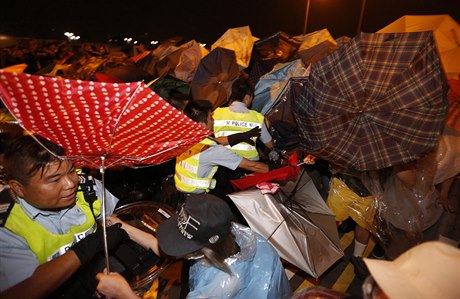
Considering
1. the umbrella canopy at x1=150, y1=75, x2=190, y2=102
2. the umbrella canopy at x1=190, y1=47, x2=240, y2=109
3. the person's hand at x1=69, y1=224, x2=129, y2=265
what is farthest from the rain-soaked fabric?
the umbrella canopy at x1=190, y1=47, x2=240, y2=109

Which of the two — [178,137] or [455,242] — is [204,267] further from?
[455,242]

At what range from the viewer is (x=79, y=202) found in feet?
7.47

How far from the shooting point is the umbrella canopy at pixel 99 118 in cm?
129

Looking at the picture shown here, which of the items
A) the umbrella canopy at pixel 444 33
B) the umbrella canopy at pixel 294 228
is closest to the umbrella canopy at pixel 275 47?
the umbrella canopy at pixel 444 33

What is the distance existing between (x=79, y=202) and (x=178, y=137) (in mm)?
1125

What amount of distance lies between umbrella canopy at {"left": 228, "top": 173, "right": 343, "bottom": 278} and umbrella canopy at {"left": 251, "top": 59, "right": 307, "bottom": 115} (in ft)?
7.97

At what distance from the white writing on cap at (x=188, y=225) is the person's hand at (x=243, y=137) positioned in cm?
191

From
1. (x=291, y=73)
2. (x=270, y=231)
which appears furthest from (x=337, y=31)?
(x=270, y=231)

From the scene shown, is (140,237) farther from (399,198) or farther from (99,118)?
(399,198)

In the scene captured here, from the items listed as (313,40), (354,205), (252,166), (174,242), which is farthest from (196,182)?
(313,40)

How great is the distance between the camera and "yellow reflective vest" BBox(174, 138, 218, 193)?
322cm

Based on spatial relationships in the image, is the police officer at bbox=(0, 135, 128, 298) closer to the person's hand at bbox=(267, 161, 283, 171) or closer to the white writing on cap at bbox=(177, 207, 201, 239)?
the white writing on cap at bbox=(177, 207, 201, 239)

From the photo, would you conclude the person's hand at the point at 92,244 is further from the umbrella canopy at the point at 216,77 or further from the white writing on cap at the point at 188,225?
the umbrella canopy at the point at 216,77

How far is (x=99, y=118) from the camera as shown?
1529mm
